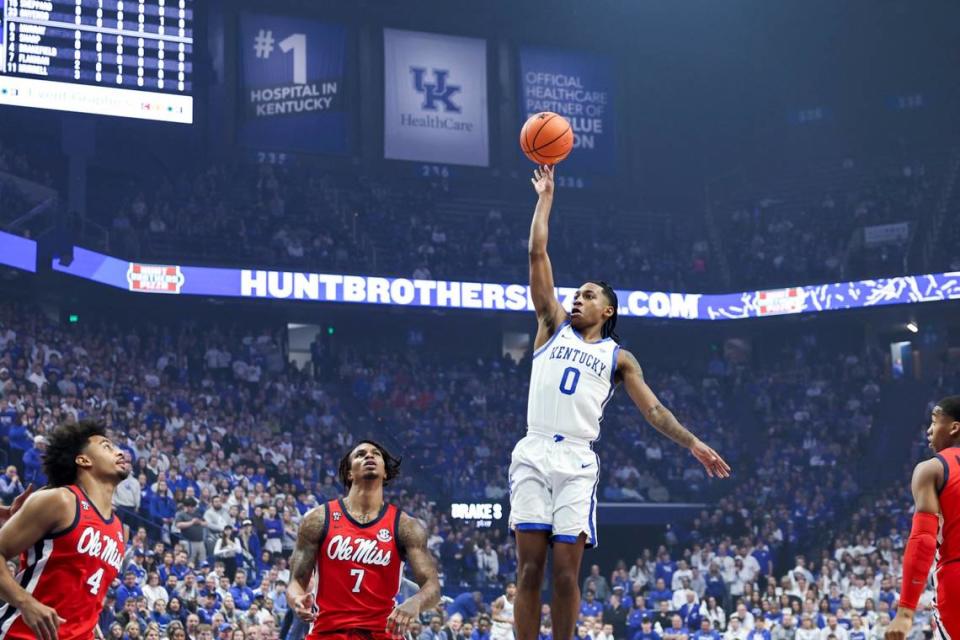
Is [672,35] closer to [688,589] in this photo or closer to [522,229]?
[522,229]

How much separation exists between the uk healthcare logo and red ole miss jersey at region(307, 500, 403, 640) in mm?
27938

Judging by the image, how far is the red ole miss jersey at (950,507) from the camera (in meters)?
6.70

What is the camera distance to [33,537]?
607cm

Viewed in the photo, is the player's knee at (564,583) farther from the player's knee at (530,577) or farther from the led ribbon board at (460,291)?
the led ribbon board at (460,291)

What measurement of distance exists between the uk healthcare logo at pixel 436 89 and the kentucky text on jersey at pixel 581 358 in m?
27.2

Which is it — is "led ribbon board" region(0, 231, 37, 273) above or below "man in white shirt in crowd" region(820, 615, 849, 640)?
above

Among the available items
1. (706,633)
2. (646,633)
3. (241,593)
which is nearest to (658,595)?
(646,633)

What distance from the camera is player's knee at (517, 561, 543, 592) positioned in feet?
23.2

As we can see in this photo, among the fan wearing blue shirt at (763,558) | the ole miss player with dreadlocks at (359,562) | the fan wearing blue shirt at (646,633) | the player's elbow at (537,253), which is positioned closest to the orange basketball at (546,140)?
the player's elbow at (537,253)

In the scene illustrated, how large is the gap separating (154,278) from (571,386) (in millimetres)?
20953

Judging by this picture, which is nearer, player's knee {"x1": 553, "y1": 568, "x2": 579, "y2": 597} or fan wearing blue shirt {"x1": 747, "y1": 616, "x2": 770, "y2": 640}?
player's knee {"x1": 553, "y1": 568, "x2": 579, "y2": 597}

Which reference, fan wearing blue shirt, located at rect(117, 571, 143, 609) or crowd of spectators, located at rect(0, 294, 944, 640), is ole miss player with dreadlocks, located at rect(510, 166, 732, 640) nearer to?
crowd of spectators, located at rect(0, 294, 944, 640)

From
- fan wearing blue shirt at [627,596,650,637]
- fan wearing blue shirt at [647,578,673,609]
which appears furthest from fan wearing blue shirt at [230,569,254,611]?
fan wearing blue shirt at [647,578,673,609]

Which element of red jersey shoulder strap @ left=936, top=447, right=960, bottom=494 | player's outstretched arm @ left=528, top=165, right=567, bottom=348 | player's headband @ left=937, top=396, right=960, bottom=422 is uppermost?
player's outstretched arm @ left=528, top=165, right=567, bottom=348
